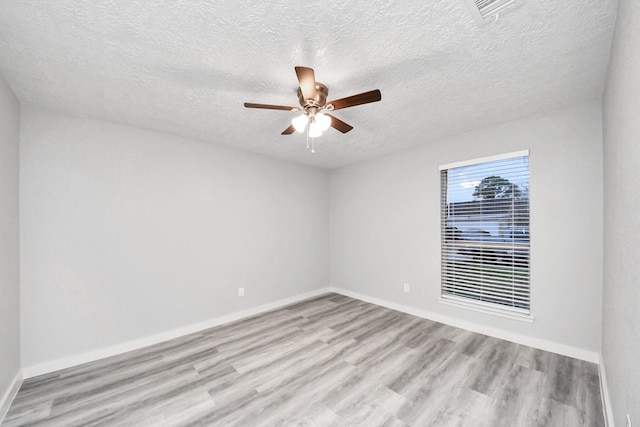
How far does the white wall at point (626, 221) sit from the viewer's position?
3.48 feet

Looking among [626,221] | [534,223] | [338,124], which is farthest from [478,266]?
[338,124]

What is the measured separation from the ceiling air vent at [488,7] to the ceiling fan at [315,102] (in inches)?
24.4

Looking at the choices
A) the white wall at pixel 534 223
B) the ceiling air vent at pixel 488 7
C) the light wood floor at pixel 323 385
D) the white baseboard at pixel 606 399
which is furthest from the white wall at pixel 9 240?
the white baseboard at pixel 606 399

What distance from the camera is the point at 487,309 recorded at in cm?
303

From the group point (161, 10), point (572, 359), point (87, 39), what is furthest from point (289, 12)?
point (572, 359)

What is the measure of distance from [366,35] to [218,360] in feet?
9.98

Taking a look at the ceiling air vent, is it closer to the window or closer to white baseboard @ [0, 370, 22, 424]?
the window

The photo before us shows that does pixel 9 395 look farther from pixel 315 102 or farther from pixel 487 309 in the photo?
pixel 487 309

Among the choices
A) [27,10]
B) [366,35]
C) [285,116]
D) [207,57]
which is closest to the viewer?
[27,10]

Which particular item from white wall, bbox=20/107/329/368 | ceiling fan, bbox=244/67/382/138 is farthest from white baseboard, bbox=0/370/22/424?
ceiling fan, bbox=244/67/382/138

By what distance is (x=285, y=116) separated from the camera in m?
2.67

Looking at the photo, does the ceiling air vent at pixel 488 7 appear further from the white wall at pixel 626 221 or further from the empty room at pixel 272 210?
the white wall at pixel 626 221

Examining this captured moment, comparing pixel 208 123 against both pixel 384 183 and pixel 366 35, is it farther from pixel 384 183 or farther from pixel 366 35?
pixel 384 183

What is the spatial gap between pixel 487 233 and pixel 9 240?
4616 mm
